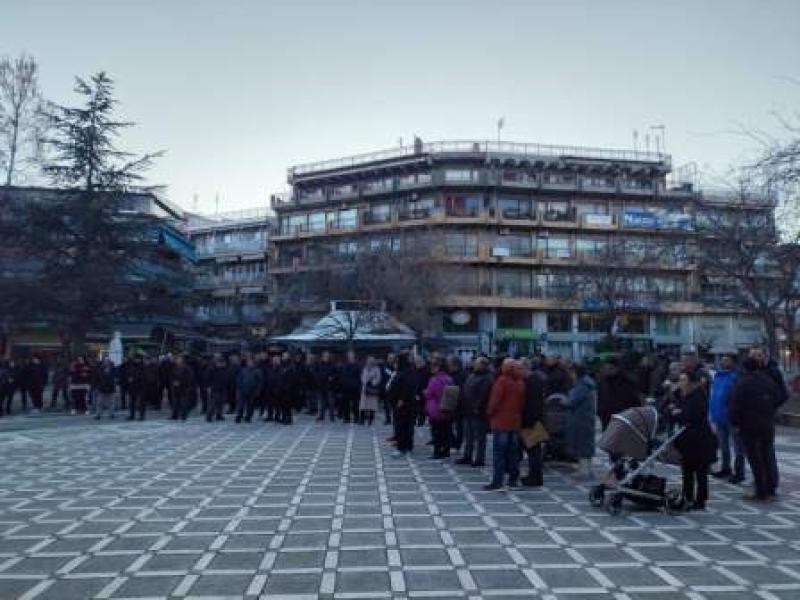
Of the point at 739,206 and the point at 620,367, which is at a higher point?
the point at 739,206

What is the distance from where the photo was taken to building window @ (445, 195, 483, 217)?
5178 centimetres

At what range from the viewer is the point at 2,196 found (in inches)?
954

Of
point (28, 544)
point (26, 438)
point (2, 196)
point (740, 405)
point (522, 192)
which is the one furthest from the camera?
point (522, 192)

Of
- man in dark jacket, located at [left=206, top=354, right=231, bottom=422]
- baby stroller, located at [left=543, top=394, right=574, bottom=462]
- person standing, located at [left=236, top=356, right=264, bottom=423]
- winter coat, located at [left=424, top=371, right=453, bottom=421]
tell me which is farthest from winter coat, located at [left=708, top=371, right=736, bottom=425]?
man in dark jacket, located at [left=206, top=354, right=231, bottom=422]

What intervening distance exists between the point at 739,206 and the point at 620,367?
13923 mm

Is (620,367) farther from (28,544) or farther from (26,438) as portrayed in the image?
(26,438)

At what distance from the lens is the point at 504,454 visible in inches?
360

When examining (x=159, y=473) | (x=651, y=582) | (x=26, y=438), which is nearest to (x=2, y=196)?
(x=26, y=438)

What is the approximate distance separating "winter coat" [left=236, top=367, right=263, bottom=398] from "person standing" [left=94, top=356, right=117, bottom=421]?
3440 millimetres

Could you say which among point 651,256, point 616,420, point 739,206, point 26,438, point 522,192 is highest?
point 522,192

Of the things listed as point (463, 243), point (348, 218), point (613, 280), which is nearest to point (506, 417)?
point (613, 280)

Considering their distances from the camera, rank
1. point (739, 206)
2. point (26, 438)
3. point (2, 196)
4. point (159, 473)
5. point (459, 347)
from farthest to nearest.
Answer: point (459, 347)
point (2, 196)
point (739, 206)
point (26, 438)
point (159, 473)

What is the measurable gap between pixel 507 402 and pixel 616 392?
6.42ft

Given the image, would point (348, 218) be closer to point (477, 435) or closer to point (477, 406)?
point (477, 435)
